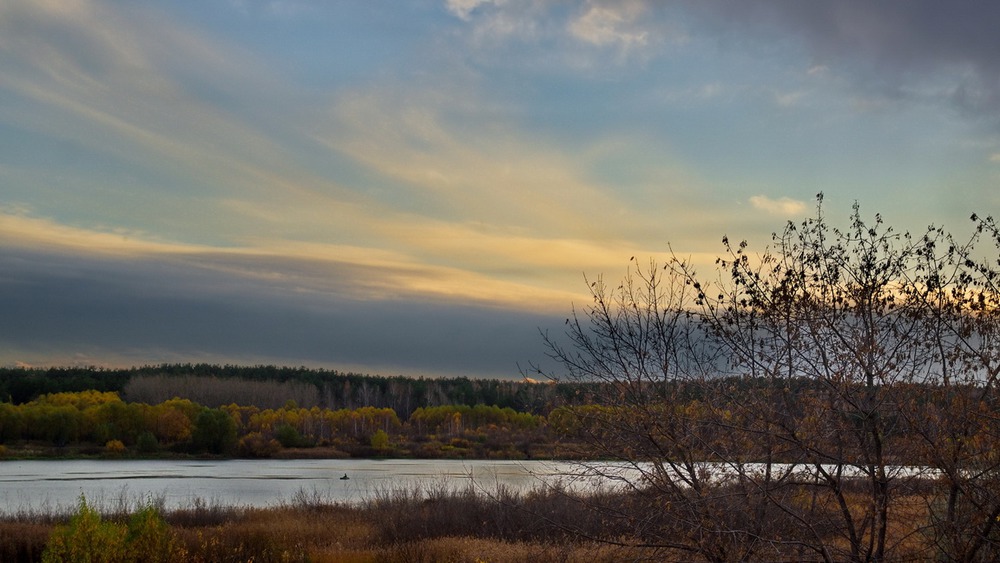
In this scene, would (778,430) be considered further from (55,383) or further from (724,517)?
(55,383)

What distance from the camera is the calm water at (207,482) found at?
42.3 metres

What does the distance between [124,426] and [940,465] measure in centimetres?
11412

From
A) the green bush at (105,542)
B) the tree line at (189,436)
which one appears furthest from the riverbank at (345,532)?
the tree line at (189,436)

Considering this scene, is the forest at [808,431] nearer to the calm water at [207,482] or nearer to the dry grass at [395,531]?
the dry grass at [395,531]

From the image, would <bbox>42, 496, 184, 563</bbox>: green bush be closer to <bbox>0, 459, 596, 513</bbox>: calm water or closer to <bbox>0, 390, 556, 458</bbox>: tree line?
<bbox>0, 459, 596, 513</bbox>: calm water

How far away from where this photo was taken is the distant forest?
14388 cm

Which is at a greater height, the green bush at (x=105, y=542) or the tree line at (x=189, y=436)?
the green bush at (x=105, y=542)

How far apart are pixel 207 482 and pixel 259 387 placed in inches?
3536

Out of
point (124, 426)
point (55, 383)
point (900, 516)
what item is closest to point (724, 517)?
point (900, 516)

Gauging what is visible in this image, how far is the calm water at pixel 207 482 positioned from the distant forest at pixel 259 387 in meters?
49.4

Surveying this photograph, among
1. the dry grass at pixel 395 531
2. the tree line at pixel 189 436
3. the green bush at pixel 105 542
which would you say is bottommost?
the tree line at pixel 189 436

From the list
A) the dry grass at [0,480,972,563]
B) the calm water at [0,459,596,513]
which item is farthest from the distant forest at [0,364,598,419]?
the dry grass at [0,480,972,563]

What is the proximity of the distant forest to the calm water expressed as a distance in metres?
49.4

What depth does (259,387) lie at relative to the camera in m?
149
